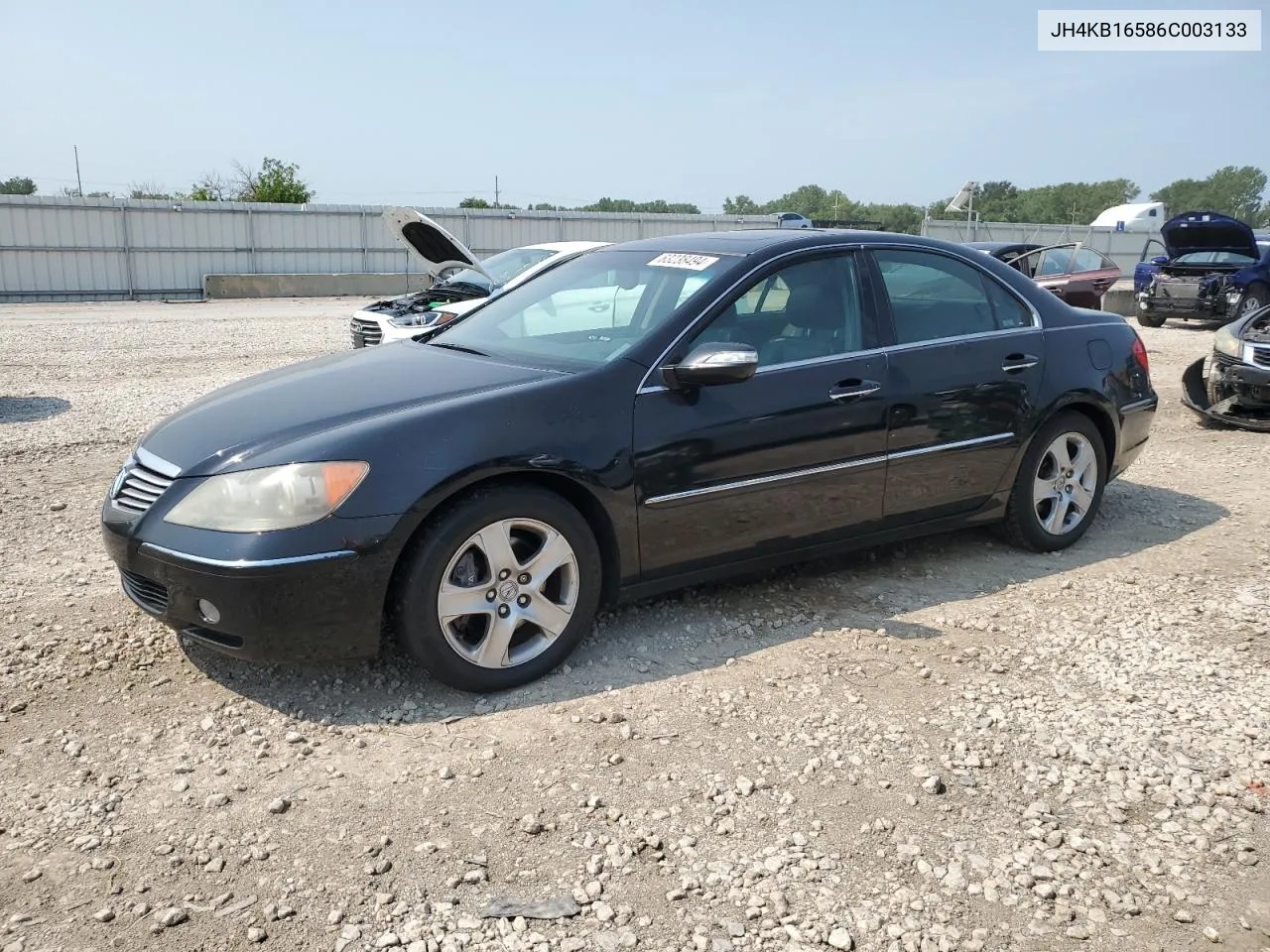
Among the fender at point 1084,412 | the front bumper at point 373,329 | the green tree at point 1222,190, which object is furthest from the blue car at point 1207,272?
the green tree at point 1222,190

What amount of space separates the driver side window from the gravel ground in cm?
114

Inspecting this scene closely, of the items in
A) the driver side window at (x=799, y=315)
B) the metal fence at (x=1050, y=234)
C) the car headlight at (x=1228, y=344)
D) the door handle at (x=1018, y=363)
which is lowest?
the car headlight at (x=1228, y=344)

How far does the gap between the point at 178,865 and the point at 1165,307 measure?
19007mm

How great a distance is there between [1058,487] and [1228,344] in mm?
4562

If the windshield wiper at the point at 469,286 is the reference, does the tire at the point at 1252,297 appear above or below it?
below

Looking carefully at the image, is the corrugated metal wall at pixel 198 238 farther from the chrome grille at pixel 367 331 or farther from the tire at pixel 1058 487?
the tire at pixel 1058 487

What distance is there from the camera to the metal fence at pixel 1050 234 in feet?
115

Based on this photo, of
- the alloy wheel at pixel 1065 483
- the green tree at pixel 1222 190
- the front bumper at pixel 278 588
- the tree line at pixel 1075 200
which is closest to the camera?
the front bumper at pixel 278 588

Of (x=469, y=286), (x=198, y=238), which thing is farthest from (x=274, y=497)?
(x=198, y=238)

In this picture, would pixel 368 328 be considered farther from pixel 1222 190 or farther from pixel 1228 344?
pixel 1222 190

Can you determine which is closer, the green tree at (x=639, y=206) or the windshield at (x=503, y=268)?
the windshield at (x=503, y=268)

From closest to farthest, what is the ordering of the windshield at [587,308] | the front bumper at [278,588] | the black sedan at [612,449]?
the front bumper at [278,588], the black sedan at [612,449], the windshield at [587,308]

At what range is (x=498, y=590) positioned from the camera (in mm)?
3781

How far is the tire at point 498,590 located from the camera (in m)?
3.64
